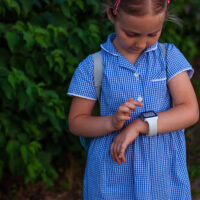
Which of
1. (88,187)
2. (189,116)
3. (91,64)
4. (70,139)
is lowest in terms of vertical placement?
(70,139)

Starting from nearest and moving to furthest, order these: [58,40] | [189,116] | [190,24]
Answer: [189,116] < [58,40] < [190,24]

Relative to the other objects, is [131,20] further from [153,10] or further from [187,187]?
[187,187]

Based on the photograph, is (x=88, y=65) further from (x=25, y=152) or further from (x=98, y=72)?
(x=25, y=152)

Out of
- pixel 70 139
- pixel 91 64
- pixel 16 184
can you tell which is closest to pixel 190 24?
pixel 70 139

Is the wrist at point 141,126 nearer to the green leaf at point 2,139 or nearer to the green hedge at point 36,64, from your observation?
the green hedge at point 36,64

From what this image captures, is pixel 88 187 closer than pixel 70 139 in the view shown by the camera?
Yes

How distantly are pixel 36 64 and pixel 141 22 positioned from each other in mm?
1575

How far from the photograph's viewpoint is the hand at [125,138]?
1.61 m

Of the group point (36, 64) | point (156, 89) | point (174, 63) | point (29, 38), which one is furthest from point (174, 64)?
point (36, 64)

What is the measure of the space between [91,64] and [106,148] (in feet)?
1.28

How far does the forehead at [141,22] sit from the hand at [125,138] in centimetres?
38

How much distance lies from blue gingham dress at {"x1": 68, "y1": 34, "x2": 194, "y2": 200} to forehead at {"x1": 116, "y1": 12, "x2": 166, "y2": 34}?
16cm

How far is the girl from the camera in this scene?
1649 mm

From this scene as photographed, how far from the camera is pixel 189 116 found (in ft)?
5.53
